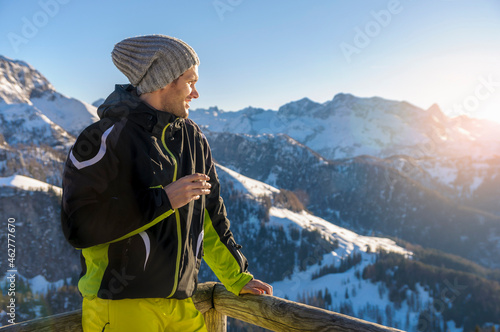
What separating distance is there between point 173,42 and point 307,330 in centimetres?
297

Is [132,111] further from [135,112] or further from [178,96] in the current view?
[178,96]

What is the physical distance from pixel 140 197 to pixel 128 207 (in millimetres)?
120

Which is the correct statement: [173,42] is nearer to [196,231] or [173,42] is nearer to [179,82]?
[179,82]

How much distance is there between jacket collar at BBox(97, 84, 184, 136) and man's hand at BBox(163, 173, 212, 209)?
576mm

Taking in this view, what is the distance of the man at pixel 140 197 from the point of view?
2.79m

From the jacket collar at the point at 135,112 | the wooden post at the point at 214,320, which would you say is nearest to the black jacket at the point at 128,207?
the jacket collar at the point at 135,112

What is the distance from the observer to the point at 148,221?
9.32 feet

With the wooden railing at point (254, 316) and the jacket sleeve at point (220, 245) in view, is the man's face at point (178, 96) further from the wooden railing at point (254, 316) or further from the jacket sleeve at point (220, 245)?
the wooden railing at point (254, 316)

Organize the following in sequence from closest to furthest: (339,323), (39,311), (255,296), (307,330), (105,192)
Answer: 1. (105,192)
2. (339,323)
3. (307,330)
4. (255,296)
5. (39,311)

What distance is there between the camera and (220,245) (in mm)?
4277

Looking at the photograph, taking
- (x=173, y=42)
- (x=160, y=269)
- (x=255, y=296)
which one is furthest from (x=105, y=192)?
(x=255, y=296)

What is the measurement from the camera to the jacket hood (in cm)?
313

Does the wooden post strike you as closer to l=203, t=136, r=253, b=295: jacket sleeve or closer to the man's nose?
l=203, t=136, r=253, b=295: jacket sleeve

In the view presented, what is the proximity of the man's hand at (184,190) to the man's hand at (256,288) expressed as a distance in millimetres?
1815
